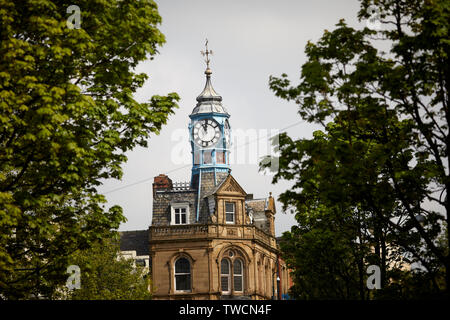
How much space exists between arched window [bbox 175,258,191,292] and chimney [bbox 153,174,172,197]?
746 cm

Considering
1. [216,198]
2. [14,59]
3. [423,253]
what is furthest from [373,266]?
[216,198]

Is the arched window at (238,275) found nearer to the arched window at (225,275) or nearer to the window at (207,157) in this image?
the arched window at (225,275)

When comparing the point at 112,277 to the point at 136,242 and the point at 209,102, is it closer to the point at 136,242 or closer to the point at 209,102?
the point at 136,242

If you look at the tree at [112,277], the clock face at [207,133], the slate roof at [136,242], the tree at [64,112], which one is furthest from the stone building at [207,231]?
the tree at [64,112]

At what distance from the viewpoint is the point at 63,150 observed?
17172mm

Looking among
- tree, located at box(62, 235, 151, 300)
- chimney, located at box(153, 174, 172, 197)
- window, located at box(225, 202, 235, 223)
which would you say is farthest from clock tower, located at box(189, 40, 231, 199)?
tree, located at box(62, 235, 151, 300)

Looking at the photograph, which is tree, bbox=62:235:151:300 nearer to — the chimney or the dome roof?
the chimney

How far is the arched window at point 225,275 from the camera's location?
54.5 m

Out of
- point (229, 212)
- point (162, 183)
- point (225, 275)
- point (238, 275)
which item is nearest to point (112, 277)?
point (225, 275)

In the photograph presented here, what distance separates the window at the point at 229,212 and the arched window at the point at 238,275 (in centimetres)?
335

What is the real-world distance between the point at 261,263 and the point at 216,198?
7722 mm

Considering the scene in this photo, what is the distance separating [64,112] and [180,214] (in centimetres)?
3927

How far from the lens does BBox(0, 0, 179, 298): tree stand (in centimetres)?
1653
